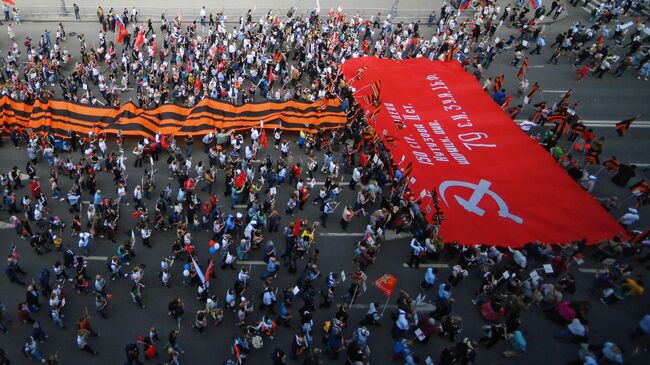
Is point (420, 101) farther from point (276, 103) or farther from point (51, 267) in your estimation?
point (51, 267)

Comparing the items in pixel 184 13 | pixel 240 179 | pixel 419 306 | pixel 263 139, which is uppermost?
pixel 184 13

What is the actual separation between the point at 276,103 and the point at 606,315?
16.4 metres

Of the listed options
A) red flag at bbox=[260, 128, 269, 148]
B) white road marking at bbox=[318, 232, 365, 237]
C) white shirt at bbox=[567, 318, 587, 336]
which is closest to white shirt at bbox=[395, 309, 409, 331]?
white road marking at bbox=[318, 232, 365, 237]

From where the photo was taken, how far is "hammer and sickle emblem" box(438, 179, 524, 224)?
61.4 ft

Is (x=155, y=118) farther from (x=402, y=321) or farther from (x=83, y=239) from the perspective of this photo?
(x=402, y=321)

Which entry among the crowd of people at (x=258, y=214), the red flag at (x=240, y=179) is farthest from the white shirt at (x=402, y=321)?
the red flag at (x=240, y=179)

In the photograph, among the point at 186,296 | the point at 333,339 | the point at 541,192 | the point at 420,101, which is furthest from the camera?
the point at 420,101

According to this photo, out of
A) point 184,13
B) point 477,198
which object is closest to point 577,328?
point 477,198

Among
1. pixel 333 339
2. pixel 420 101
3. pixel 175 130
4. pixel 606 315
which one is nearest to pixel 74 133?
pixel 175 130

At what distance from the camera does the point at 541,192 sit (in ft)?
65.1

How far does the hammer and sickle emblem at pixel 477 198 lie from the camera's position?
61.4ft

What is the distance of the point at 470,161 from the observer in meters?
21.3

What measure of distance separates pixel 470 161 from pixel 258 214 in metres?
10.2

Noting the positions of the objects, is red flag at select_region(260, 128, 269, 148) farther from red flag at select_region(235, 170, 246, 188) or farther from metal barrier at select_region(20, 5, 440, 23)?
metal barrier at select_region(20, 5, 440, 23)
